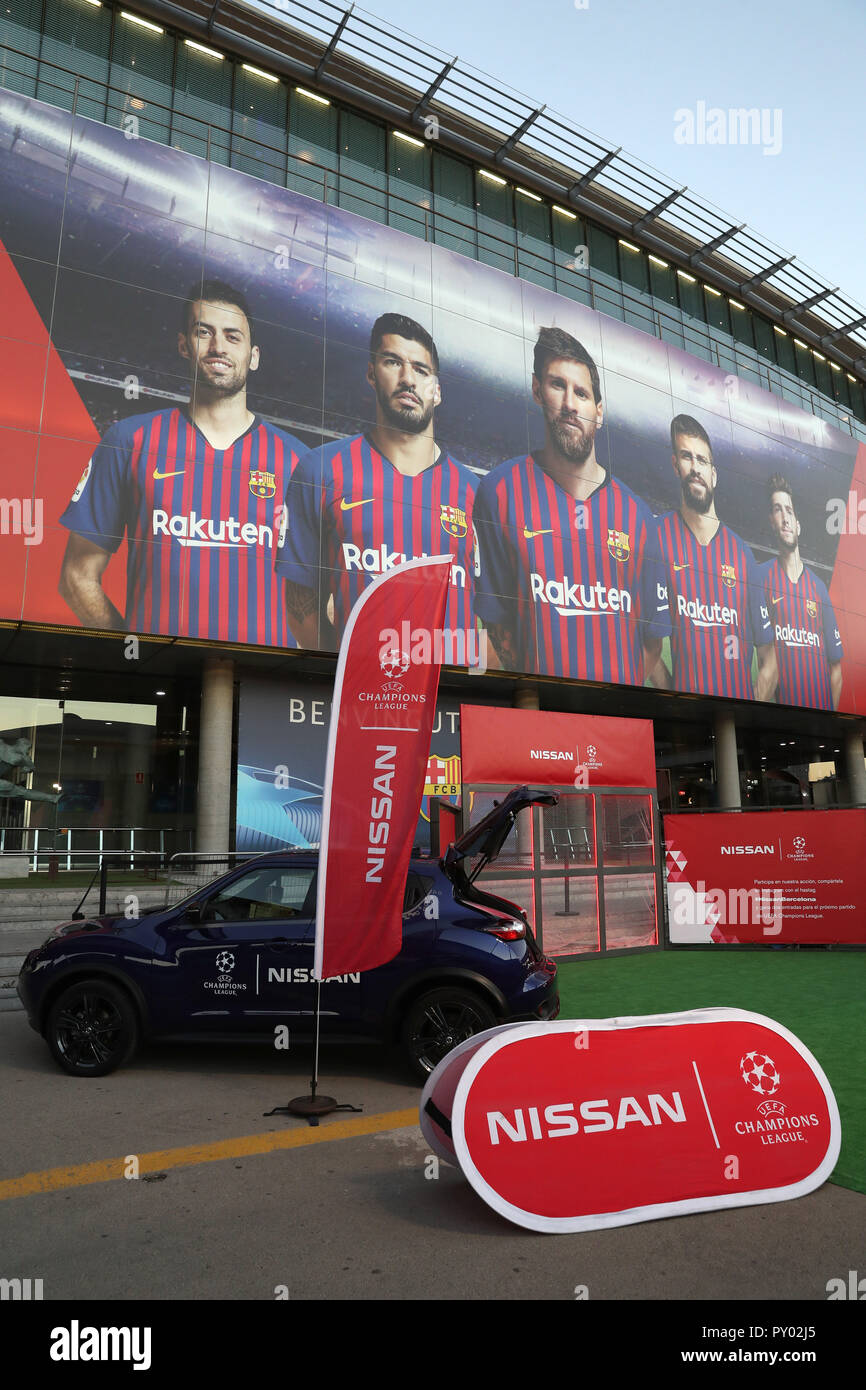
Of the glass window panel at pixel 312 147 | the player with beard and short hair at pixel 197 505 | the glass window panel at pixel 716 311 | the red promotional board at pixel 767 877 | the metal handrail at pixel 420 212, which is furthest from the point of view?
the glass window panel at pixel 716 311

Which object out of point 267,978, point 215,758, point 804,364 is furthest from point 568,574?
point 804,364

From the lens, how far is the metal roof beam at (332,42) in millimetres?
20316

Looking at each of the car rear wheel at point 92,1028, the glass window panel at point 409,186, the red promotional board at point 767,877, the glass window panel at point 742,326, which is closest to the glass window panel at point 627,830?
the red promotional board at point 767,877

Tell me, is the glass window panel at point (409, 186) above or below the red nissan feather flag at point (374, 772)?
above

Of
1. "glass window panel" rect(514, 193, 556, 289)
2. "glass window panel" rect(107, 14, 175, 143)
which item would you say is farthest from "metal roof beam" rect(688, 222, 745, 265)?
"glass window panel" rect(107, 14, 175, 143)

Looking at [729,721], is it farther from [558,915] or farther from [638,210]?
[558,915]

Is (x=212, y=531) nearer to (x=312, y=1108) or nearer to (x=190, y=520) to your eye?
(x=190, y=520)

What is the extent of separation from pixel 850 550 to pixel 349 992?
106 ft

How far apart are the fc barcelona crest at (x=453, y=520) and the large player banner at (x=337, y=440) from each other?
0.31 ft

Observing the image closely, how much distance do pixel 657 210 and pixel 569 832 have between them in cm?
2440

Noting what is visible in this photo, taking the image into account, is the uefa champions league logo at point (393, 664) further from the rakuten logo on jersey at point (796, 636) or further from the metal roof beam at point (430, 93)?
the rakuten logo on jersey at point (796, 636)


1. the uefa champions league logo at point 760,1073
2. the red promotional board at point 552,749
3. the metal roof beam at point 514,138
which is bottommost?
the uefa champions league logo at point 760,1073

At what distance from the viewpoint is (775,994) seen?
9203 mm

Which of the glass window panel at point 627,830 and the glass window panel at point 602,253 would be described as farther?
the glass window panel at point 602,253
